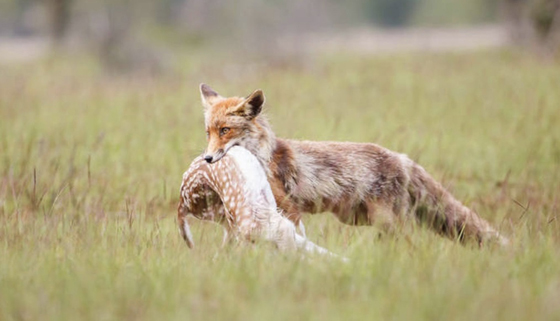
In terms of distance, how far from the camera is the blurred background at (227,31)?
2089cm

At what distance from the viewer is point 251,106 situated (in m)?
6.09

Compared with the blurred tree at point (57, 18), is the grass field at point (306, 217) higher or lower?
higher

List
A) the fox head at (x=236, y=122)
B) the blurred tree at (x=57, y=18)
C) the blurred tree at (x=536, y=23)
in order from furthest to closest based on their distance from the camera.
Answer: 1. the blurred tree at (x=57, y=18)
2. the blurred tree at (x=536, y=23)
3. the fox head at (x=236, y=122)

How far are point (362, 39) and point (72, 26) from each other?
53.3 feet

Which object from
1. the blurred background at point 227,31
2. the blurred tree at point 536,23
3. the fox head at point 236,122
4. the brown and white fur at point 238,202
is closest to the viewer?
the brown and white fur at point 238,202

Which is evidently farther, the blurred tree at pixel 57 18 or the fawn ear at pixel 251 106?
the blurred tree at pixel 57 18

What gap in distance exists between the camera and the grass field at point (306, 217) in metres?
3.91

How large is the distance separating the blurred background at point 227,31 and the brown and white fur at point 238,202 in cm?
1413

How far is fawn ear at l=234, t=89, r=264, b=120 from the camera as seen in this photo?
603 cm

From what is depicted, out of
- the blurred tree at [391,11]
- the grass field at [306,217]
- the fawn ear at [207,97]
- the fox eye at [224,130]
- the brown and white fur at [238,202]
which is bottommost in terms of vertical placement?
the blurred tree at [391,11]

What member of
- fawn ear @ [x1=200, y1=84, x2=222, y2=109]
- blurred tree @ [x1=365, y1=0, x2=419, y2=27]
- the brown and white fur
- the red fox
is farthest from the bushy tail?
blurred tree @ [x1=365, y1=0, x2=419, y2=27]

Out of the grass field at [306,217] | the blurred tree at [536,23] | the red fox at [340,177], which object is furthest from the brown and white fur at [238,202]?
the blurred tree at [536,23]

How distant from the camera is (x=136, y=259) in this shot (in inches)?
187

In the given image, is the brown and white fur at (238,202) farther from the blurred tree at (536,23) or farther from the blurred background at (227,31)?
the blurred tree at (536,23)
